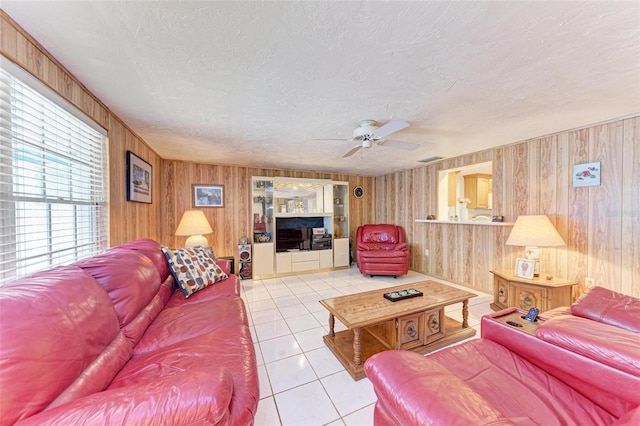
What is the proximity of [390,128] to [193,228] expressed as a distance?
9.93 feet

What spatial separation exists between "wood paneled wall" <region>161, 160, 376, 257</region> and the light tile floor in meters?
1.22

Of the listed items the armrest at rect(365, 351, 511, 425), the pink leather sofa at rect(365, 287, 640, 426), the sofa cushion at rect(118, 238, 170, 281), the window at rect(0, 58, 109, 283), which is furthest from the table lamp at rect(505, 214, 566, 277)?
the window at rect(0, 58, 109, 283)

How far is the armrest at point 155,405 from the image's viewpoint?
0.62m

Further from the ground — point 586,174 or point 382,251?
point 586,174

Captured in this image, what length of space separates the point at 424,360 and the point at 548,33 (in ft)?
5.62

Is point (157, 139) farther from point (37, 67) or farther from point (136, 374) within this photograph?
point (136, 374)

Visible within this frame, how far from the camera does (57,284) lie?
0.97 metres

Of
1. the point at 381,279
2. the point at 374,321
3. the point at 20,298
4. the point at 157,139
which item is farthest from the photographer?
the point at 381,279

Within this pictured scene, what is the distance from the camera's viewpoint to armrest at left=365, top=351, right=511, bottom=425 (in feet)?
2.28

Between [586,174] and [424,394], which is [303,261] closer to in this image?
[424,394]

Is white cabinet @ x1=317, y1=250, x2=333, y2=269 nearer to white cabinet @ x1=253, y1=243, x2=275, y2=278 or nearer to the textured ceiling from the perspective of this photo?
white cabinet @ x1=253, y1=243, x2=275, y2=278

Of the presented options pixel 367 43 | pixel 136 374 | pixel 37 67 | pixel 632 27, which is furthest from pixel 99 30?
pixel 632 27

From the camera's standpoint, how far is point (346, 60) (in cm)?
137

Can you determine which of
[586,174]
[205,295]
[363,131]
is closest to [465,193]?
[586,174]
